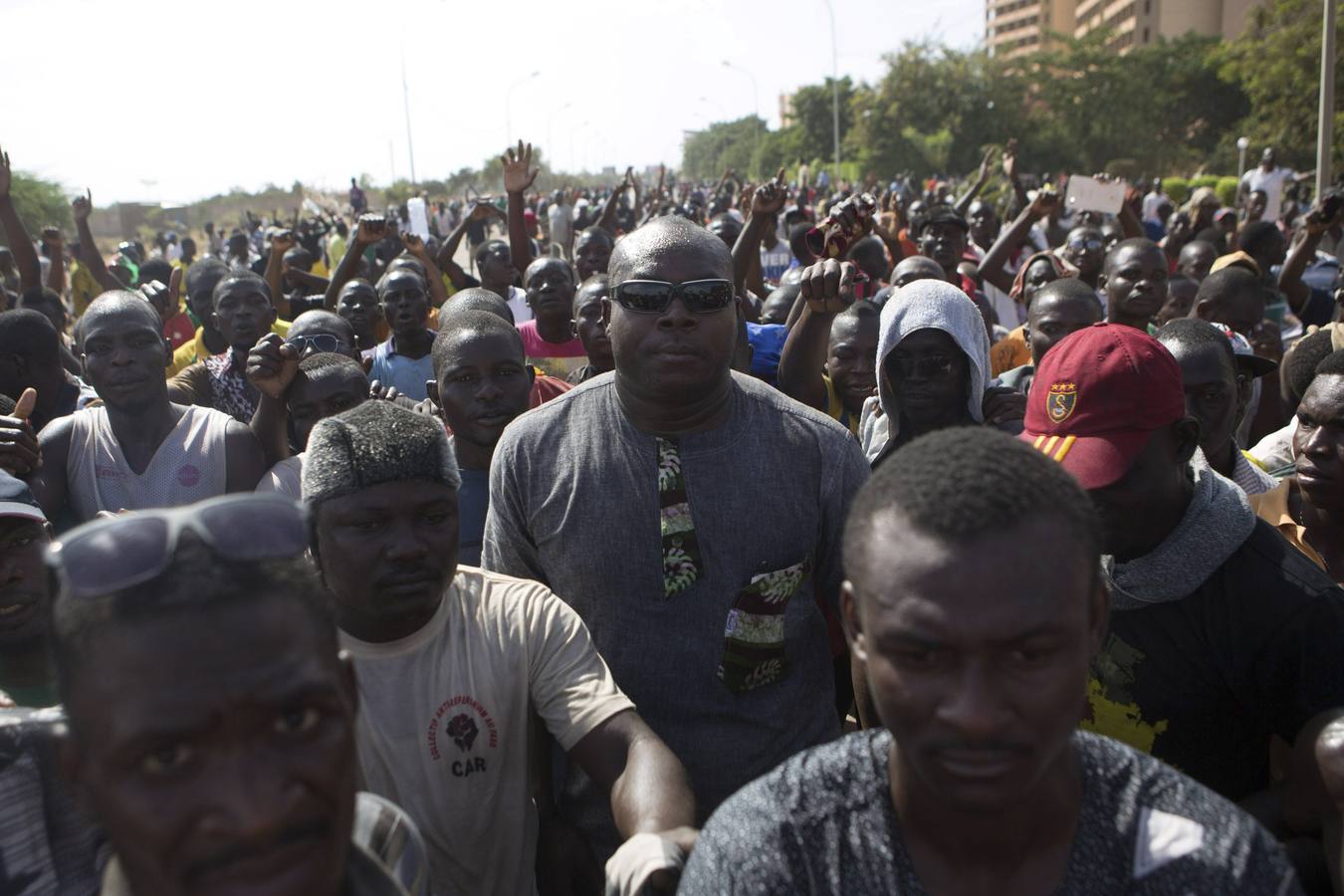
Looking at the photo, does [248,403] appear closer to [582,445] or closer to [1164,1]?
[582,445]

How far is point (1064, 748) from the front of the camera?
1.59 meters

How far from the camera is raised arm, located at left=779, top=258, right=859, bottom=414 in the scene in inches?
140

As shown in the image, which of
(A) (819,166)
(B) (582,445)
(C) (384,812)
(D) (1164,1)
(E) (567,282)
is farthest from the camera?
(D) (1164,1)

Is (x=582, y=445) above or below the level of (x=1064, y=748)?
above

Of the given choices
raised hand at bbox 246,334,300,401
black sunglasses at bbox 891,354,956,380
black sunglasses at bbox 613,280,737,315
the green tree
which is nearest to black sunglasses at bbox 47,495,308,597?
black sunglasses at bbox 613,280,737,315

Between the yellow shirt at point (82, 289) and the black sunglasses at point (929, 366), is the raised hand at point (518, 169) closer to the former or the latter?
the black sunglasses at point (929, 366)

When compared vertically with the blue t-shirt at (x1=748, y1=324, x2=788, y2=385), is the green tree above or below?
above

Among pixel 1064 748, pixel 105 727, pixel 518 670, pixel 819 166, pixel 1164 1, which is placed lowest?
pixel 518 670

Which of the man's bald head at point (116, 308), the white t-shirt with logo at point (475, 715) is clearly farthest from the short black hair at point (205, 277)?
the white t-shirt with logo at point (475, 715)

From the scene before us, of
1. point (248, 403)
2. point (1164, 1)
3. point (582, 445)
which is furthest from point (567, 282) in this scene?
point (1164, 1)

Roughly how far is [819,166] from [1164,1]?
34.6m

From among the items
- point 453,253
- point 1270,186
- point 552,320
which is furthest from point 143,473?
point 1270,186

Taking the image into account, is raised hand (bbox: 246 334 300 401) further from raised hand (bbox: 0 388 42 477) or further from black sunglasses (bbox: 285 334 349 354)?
black sunglasses (bbox: 285 334 349 354)

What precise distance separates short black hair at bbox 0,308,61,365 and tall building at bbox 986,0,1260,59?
58401 millimetres
